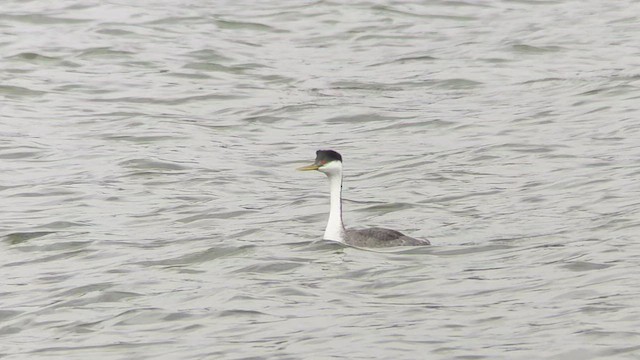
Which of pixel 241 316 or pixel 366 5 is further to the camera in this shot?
pixel 366 5

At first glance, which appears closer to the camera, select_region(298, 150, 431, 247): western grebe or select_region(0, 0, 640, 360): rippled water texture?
select_region(0, 0, 640, 360): rippled water texture

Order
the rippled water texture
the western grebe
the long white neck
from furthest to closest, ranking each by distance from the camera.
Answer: the long white neck
the western grebe
the rippled water texture

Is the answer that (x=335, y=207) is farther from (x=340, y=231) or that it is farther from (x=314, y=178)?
(x=314, y=178)

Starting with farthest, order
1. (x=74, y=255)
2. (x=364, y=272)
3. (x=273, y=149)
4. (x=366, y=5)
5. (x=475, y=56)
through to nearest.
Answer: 1. (x=366, y=5)
2. (x=475, y=56)
3. (x=273, y=149)
4. (x=74, y=255)
5. (x=364, y=272)

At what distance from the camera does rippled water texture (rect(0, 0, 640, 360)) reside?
11445 mm

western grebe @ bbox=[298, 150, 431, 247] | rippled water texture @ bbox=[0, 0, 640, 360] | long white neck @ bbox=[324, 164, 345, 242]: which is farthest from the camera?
long white neck @ bbox=[324, 164, 345, 242]

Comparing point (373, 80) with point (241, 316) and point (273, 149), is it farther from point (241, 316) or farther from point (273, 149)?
point (241, 316)

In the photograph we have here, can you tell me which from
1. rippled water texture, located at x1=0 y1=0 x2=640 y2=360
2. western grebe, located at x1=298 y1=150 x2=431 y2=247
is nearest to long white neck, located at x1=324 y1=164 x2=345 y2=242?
western grebe, located at x1=298 y1=150 x2=431 y2=247

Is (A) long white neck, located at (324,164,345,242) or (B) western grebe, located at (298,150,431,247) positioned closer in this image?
(B) western grebe, located at (298,150,431,247)

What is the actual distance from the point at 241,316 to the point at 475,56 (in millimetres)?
11804

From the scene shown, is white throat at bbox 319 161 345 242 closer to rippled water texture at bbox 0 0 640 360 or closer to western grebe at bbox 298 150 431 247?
western grebe at bbox 298 150 431 247

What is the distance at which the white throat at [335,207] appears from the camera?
1412 centimetres

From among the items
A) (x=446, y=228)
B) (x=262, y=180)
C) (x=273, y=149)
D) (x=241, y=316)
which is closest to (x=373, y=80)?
(x=273, y=149)

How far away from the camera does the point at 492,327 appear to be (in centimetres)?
1108
